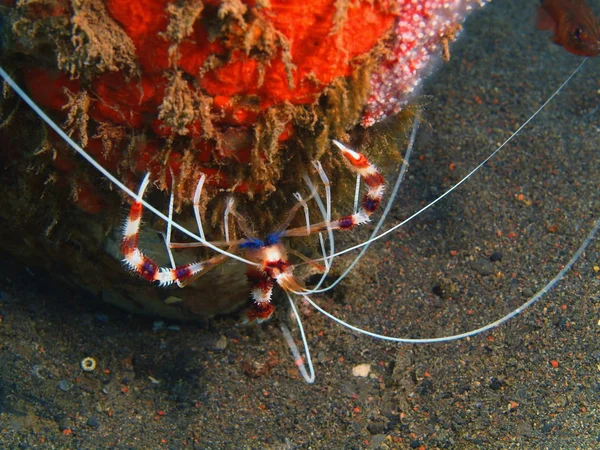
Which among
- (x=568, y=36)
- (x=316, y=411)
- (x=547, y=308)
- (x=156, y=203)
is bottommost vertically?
(x=316, y=411)

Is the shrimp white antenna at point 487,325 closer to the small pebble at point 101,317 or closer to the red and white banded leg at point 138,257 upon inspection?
the red and white banded leg at point 138,257

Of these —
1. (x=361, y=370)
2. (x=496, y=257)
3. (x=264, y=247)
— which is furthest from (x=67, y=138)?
(x=496, y=257)

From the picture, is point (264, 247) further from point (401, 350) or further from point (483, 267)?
point (483, 267)

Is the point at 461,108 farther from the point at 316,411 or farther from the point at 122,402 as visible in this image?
the point at 122,402

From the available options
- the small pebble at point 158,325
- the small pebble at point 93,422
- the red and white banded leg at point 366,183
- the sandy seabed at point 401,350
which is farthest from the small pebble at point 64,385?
the red and white banded leg at point 366,183

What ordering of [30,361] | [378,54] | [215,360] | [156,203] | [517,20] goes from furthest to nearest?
[517,20]
[215,360]
[30,361]
[156,203]
[378,54]

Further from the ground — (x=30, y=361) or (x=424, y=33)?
(x=424, y=33)

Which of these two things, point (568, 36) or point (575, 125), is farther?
point (575, 125)

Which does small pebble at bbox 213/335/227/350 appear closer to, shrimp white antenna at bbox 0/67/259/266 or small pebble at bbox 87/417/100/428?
small pebble at bbox 87/417/100/428

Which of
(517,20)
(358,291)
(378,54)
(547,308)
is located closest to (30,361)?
(358,291)
